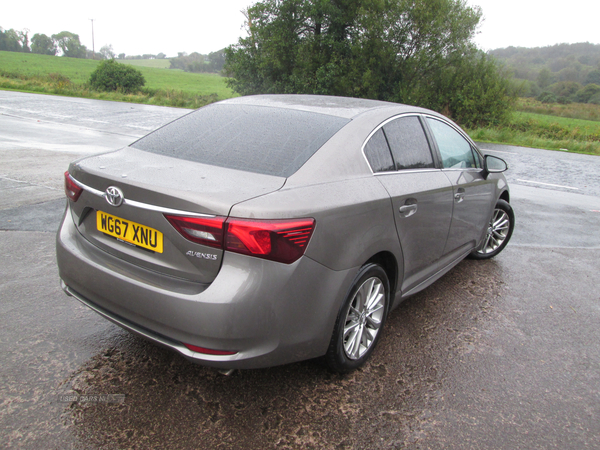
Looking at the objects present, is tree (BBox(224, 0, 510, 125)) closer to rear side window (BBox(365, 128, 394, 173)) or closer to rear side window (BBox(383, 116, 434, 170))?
rear side window (BBox(383, 116, 434, 170))

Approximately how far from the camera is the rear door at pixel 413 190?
2.93 metres

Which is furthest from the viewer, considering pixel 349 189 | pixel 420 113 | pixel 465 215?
pixel 465 215

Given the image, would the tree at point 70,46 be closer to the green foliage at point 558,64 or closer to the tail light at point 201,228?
the green foliage at point 558,64

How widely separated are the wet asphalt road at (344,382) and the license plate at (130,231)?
0.85 m

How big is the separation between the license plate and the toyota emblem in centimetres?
9

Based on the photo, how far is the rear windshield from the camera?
2572 millimetres

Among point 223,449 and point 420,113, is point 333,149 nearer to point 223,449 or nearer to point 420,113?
point 420,113

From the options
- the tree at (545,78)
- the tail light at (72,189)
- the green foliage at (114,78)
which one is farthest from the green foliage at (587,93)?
the tail light at (72,189)

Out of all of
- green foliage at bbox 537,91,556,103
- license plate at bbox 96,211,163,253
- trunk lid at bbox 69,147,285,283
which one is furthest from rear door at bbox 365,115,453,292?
green foliage at bbox 537,91,556,103

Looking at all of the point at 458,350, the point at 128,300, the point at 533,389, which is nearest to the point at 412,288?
the point at 458,350

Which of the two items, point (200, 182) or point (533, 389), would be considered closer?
point (200, 182)

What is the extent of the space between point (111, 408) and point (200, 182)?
49.4 inches

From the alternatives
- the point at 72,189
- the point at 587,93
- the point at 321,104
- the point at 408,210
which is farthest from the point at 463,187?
the point at 587,93

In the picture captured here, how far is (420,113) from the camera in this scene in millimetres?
3600
